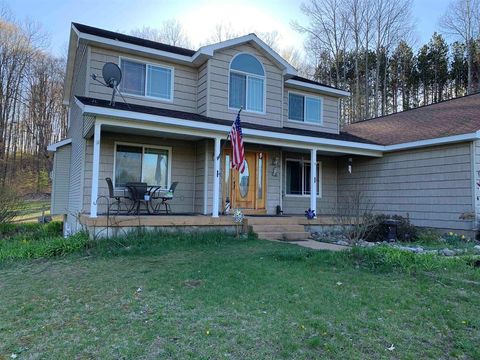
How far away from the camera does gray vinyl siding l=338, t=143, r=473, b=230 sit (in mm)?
10039

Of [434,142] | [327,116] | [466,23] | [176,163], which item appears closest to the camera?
[434,142]

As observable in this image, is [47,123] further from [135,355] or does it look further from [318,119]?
[135,355]

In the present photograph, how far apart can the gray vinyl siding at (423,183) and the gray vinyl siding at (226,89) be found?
3.80 m

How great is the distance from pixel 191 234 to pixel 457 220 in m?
7.11

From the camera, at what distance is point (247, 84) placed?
37.4 ft

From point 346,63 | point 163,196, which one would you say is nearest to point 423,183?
point 163,196

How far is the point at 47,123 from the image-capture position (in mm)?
26766

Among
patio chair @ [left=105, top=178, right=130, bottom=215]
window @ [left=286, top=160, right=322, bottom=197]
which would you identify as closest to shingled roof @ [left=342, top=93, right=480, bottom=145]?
window @ [left=286, top=160, right=322, bottom=197]

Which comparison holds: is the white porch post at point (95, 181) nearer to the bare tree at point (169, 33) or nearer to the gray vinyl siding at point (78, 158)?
the gray vinyl siding at point (78, 158)

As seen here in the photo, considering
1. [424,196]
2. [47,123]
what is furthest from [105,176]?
[47,123]

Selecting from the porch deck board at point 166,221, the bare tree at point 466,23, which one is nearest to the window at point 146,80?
the porch deck board at point 166,221

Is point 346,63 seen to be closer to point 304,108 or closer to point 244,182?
point 304,108

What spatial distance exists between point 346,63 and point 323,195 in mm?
16339

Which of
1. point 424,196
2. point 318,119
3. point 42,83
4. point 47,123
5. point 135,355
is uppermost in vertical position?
point 42,83
